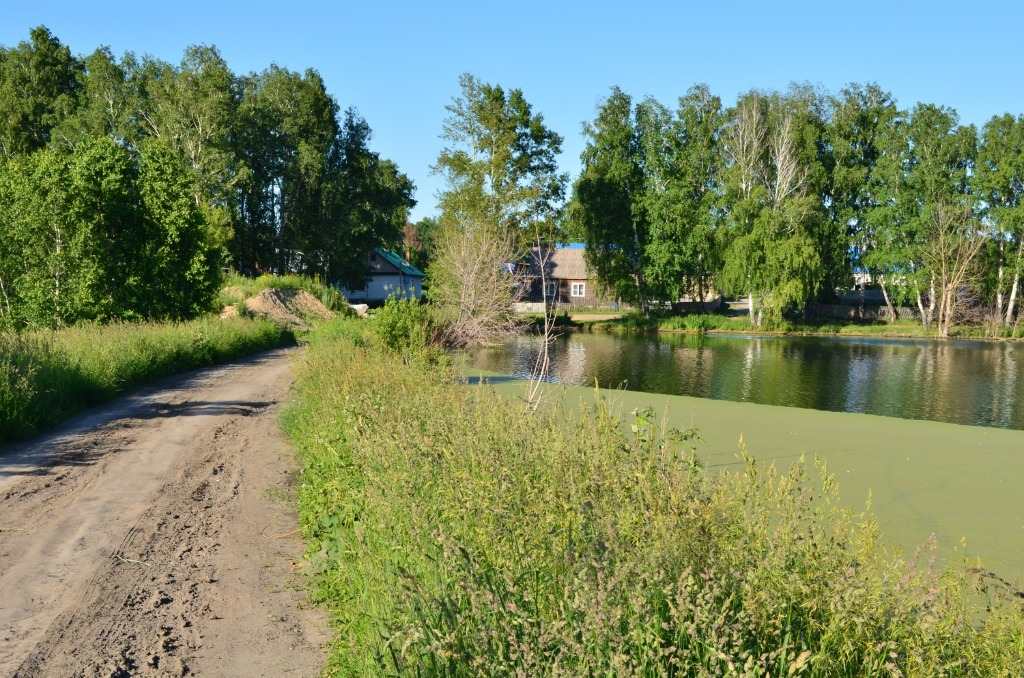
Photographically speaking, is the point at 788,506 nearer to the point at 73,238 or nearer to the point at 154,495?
the point at 154,495

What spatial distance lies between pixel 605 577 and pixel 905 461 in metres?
9.33

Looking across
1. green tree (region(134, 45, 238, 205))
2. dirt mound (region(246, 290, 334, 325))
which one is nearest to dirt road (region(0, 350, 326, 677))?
dirt mound (region(246, 290, 334, 325))

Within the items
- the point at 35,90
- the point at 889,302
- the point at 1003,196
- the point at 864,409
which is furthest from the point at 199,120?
the point at 1003,196

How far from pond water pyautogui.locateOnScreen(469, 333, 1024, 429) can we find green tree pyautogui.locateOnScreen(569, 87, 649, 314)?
9.95 m

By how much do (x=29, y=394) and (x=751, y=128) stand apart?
43.9 meters

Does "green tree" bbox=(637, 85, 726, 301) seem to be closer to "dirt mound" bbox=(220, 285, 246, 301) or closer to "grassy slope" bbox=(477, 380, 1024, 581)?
"dirt mound" bbox=(220, 285, 246, 301)

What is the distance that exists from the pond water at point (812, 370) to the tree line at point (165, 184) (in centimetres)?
1096

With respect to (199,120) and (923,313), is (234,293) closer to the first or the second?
(199,120)

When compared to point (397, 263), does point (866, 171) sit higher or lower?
higher

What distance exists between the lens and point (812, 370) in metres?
27.4

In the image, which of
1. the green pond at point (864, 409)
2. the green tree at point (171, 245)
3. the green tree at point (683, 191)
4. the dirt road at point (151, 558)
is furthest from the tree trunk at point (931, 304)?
the dirt road at point (151, 558)

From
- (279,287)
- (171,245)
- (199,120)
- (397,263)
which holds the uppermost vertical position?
(199,120)

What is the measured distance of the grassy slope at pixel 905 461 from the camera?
25.6 feet

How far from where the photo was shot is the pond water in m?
19.7
